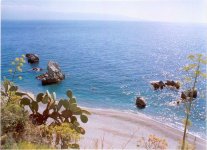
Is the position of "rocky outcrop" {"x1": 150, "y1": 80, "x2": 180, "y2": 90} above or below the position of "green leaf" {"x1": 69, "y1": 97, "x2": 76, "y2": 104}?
below

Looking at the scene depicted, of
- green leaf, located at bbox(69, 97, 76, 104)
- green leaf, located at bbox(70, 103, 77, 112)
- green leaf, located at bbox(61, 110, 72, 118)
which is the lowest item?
green leaf, located at bbox(61, 110, 72, 118)

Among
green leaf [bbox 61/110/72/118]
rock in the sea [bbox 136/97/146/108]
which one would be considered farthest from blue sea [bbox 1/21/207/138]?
green leaf [bbox 61/110/72/118]

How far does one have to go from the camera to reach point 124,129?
33375 mm

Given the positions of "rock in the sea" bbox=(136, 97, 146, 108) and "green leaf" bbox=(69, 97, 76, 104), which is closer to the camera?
"green leaf" bbox=(69, 97, 76, 104)

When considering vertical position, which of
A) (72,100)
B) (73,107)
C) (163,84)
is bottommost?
(163,84)

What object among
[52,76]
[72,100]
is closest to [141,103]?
[52,76]

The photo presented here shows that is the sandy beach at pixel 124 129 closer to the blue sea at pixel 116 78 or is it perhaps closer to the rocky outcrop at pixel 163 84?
the blue sea at pixel 116 78

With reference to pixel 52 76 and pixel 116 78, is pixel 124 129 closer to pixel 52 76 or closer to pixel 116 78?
pixel 52 76

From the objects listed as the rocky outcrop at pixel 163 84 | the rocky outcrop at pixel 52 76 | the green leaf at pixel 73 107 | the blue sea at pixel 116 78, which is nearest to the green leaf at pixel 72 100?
the green leaf at pixel 73 107

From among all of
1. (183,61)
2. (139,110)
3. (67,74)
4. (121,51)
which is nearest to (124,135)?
(139,110)

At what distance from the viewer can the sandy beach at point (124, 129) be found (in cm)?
2938

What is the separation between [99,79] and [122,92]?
27.6 feet

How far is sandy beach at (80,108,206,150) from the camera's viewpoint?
29375 millimetres

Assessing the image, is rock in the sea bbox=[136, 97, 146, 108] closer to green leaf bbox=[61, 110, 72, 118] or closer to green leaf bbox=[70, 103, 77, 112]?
green leaf bbox=[70, 103, 77, 112]
